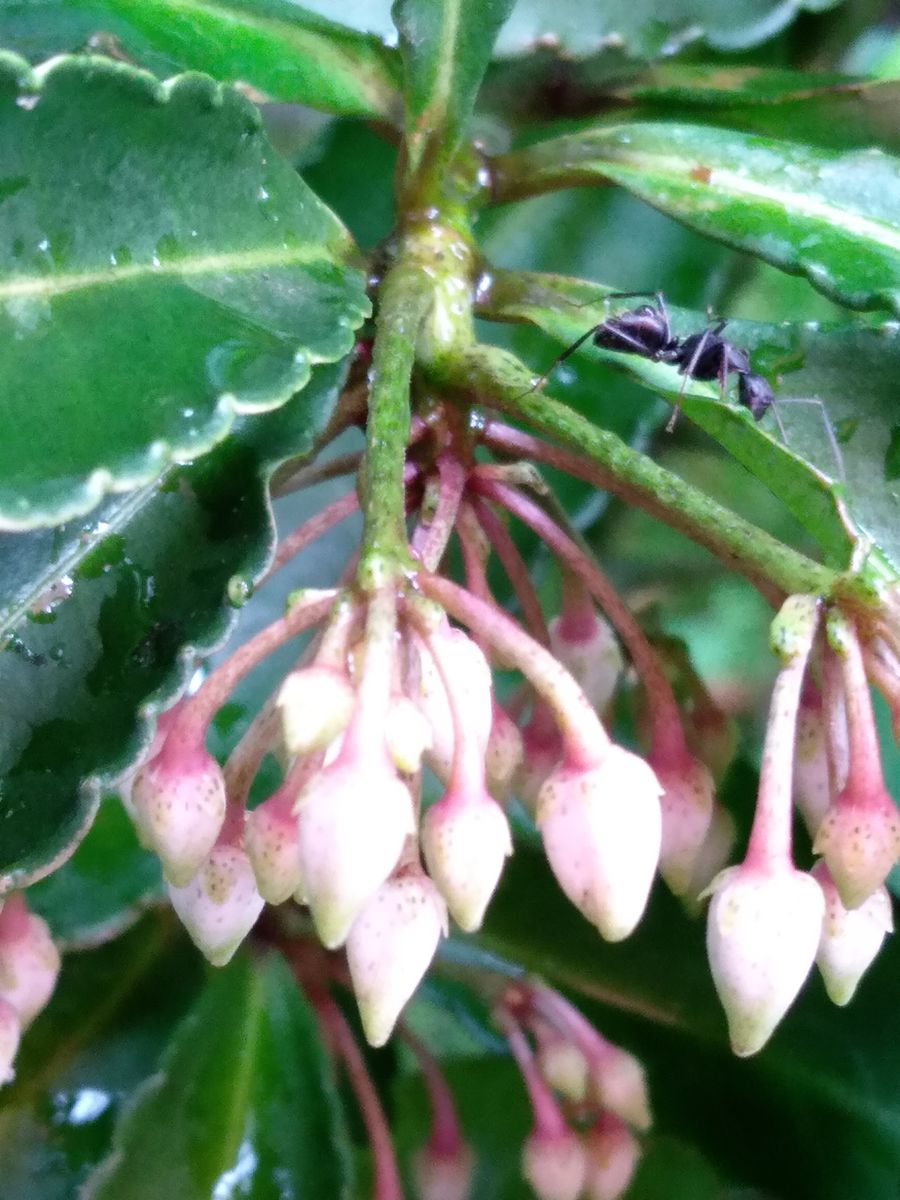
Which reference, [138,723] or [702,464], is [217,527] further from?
[702,464]

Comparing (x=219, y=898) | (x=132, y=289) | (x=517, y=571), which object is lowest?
(x=219, y=898)

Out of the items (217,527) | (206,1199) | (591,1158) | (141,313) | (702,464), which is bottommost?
(206,1199)

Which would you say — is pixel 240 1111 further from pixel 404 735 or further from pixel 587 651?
pixel 404 735

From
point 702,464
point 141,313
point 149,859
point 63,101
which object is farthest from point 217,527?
point 702,464

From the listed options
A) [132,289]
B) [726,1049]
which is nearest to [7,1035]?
[132,289]

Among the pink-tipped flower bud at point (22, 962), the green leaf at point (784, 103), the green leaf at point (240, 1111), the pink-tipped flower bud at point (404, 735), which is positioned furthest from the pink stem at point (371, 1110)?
the green leaf at point (784, 103)

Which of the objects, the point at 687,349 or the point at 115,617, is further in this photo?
the point at 687,349
